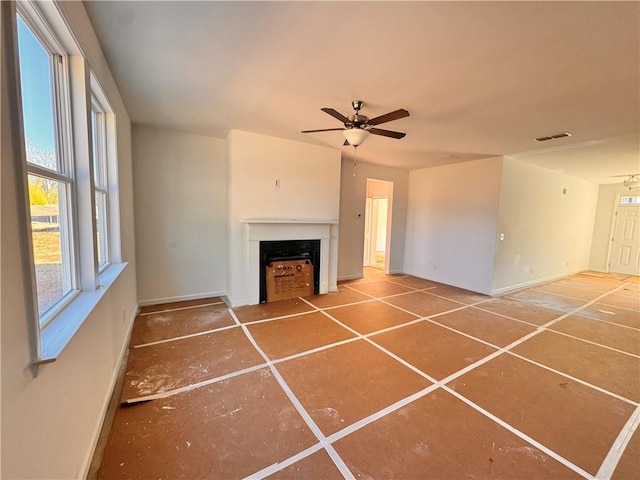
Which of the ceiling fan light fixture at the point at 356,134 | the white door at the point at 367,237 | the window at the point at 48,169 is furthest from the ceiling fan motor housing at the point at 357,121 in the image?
the white door at the point at 367,237

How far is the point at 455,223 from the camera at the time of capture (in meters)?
5.52

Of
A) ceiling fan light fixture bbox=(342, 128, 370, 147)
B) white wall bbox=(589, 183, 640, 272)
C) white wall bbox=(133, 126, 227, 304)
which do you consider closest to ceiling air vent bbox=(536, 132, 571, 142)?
ceiling fan light fixture bbox=(342, 128, 370, 147)

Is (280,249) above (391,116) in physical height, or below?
below

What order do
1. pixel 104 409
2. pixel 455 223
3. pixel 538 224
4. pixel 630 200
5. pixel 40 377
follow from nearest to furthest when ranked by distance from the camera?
pixel 40 377, pixel 104 409, pixel 455 223, pixel 538 224, pixel 630 200

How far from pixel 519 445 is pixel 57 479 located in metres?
2.47

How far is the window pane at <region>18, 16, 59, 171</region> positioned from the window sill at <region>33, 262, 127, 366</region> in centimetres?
74

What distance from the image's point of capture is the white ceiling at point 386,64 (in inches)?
62.2

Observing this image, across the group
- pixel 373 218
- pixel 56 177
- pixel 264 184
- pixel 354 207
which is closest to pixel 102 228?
pixel 56 177

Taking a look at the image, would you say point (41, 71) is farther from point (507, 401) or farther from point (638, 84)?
point (638, 84)

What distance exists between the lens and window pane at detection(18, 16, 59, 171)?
1.17 meters

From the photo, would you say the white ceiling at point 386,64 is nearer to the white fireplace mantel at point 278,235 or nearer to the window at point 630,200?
the white fireplace mantel at point 278,235

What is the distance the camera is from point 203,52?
2020 mm

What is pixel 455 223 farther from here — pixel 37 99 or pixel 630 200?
pixel 37 99

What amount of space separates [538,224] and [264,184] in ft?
18.8
